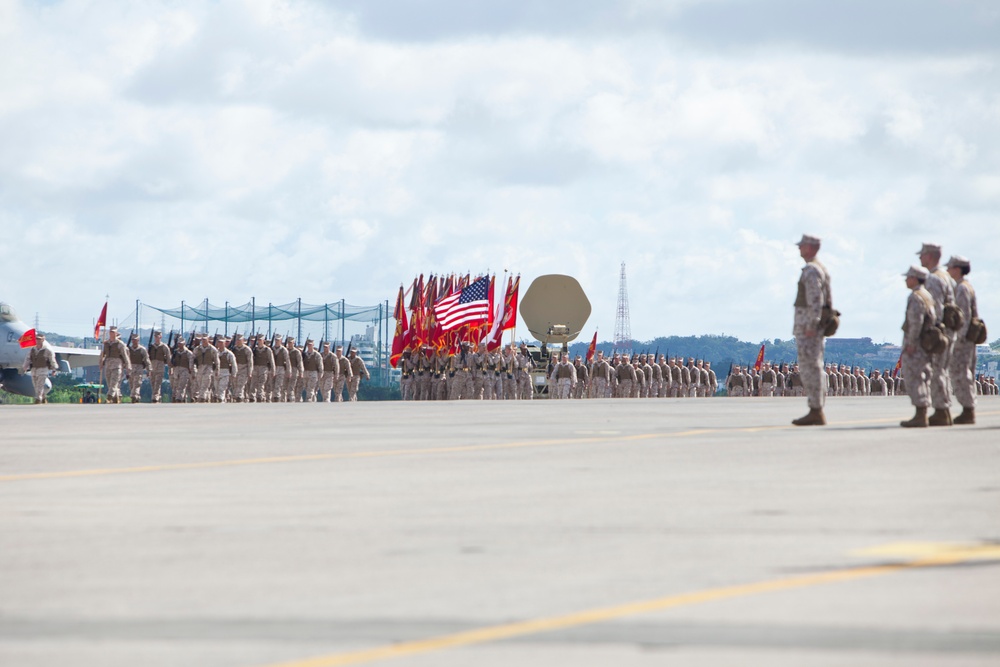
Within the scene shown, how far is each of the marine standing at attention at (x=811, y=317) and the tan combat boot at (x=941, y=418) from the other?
46.9 inches

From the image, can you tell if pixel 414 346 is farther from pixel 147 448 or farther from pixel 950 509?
pixel 950 509

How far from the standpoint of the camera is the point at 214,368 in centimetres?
→ 4034

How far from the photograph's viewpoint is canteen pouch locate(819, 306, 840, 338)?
56.9ft

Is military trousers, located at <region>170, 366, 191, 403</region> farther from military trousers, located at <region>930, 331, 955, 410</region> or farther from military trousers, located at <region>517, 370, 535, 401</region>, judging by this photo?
military trousers, located at <region>930, 331, 955, 410</region>

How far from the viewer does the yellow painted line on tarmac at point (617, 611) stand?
448 cm

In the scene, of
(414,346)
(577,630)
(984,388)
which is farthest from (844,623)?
(984,388)

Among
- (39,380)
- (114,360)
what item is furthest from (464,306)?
(39,380)

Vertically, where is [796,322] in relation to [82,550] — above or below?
above

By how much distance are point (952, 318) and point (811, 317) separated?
4.80 feet

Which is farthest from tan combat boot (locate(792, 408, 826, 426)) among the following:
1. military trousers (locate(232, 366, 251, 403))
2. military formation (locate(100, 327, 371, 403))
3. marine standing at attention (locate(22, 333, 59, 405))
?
military trousers (locate(232, 366, 251, 403))

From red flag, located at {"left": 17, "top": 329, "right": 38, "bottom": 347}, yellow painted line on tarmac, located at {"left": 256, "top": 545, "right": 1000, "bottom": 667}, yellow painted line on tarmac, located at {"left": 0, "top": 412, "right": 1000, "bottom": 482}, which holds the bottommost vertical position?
yellow painted line on tarmac, located at {"left": 256, "top": 545, "right": 1000, "bottom": 667}

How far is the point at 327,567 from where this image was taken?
6301 millimetres

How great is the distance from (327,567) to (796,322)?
474 inches

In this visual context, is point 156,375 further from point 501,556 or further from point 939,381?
point 501,556
